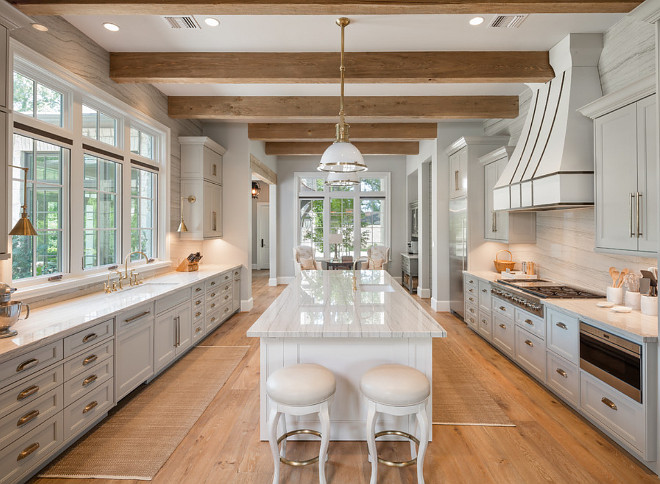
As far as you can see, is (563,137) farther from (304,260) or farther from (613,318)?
(304,260)

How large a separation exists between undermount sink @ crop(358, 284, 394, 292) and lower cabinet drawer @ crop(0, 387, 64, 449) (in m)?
2.26

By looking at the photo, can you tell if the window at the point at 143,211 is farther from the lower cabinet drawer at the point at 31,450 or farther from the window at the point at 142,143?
the lower cabinet drawer at the point at 31,450

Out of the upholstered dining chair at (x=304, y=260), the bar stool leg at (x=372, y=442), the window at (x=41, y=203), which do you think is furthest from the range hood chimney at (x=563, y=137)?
the upholstered dining chair at (x=304, y=260)

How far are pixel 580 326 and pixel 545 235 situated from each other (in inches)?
71.7

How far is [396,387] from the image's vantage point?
5.74ft

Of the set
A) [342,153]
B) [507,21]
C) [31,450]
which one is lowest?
[31,450]

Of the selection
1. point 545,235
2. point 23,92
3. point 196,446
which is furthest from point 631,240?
point 23,92

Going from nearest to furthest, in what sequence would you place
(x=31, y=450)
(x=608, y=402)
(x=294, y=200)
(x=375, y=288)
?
(x=31, y=450)
(x=608, y=402)
(x=375, y=288)
(x=294, y=200)

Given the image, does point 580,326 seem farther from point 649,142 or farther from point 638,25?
point 638,25

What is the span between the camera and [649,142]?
→ 2.23 m

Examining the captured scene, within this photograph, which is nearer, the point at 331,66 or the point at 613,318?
the point at 613,318

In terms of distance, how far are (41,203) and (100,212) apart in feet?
2.28

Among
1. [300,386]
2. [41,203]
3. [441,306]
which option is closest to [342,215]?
[441,306]

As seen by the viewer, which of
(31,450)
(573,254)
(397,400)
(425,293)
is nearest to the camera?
(397,400)
